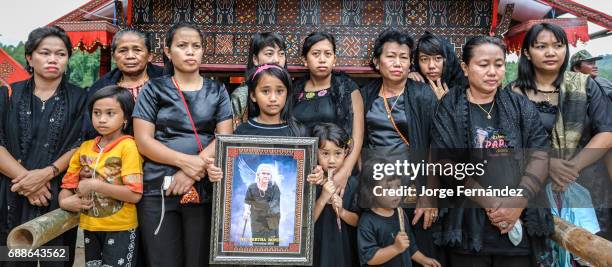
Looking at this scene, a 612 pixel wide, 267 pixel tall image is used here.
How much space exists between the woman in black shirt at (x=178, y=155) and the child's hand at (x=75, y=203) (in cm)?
29

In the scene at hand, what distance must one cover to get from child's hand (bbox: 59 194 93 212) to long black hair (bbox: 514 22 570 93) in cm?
275

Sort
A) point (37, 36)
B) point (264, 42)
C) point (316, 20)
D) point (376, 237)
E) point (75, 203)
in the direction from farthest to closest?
point (316, 20) < point (264, 42) < point (37, 36) < point (376, 237) < point (75, 203)

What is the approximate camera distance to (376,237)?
293cm

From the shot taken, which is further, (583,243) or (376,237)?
(376,237)

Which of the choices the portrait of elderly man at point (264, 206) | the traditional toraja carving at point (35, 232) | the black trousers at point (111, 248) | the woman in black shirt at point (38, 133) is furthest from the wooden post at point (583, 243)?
the woman in black shirt at point (38, 133)

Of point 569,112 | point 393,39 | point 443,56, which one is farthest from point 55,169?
point 569,112

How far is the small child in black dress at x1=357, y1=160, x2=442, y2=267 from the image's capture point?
2854mm

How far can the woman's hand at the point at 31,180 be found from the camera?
3049 mm

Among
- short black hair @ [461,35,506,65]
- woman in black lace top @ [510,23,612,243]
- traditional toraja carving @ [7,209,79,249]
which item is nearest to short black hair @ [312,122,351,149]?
short black hair @ [461,35,506,65]

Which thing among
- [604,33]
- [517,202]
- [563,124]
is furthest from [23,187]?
[604,33]

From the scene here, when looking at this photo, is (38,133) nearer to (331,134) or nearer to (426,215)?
(331,134)

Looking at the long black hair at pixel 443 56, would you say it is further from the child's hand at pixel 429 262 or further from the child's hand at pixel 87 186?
the child's hand at pixel 87 186

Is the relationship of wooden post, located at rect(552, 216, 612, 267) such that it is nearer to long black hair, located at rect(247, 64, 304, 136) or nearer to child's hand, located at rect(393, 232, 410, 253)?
child's hand, located at rect(393, 232, 410, 253)

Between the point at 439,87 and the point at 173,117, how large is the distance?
1.95 metres
